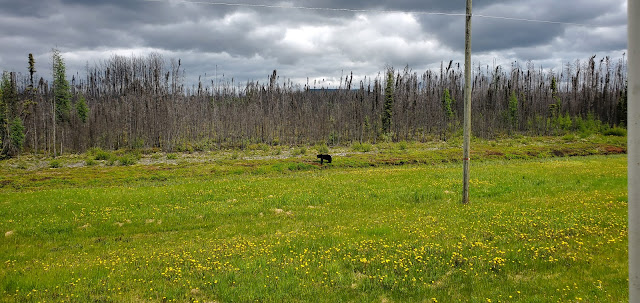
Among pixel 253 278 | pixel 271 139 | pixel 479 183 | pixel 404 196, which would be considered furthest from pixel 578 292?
pixel 271 139

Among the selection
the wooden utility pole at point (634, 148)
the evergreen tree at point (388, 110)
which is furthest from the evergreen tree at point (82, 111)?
the wooden utility pole at point (634, 148)

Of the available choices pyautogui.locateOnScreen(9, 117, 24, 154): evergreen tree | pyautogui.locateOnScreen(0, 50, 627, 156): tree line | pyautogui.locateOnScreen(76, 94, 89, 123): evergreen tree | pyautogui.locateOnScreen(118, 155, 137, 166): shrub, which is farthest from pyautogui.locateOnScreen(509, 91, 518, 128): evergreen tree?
pyautogui.locateOnScreen(9, 117, 24, 154): evergreen tree

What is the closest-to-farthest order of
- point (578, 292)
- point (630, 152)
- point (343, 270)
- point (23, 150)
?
point (630, 152) < point (578, 292) < point (343, 270) < point (23, 150)

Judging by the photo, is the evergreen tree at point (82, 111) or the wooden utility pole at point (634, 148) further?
the evergreen tree at point (82, 111)

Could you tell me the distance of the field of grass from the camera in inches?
316

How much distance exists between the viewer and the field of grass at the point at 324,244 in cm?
802

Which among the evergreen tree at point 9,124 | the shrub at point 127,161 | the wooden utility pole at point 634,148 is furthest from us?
the evergreen tree at point 9,124

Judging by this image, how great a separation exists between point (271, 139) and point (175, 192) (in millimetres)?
62487

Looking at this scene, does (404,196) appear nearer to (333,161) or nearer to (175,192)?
(175,192)

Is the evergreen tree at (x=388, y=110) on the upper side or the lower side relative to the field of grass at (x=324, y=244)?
upper

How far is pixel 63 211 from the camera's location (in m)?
17.7

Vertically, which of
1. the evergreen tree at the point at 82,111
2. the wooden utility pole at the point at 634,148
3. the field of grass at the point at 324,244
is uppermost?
the evergreen tree at the point at 82,111

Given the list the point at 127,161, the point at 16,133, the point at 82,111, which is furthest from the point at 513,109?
the point at 16,133

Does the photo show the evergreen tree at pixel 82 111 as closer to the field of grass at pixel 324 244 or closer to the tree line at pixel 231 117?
the tree line at pixel 231 117
